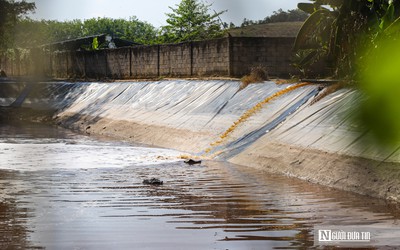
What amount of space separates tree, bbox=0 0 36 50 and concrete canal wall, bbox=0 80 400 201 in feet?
55.4

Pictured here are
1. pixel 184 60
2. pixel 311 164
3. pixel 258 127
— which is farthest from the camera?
pixel 184 60

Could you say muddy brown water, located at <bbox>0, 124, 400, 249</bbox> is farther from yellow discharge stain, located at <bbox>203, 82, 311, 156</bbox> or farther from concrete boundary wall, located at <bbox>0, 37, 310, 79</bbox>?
concrete boundary wall, located at <bbox>0, 37, 310, 79</bbox>

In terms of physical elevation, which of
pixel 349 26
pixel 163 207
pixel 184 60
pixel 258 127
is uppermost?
pixel 349 26

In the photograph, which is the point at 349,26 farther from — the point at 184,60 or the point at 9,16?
the point at 9,16

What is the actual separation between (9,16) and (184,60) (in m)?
23.3

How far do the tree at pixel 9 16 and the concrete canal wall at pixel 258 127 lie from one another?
1690 centimetres

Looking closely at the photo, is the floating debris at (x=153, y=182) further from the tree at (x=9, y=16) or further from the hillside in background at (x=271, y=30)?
the tree at (x=9, y=16)

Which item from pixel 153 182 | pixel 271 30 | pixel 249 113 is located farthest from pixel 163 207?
pixel 271 30

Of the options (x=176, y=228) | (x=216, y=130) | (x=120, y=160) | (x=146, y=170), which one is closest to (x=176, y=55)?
(x=216, y=130)

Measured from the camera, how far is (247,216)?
793 cm

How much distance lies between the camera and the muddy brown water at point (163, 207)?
6.45m

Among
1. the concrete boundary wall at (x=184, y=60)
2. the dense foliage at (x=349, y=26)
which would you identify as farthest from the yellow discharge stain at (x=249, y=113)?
the concrete boundary wall at (x=184, y=60)

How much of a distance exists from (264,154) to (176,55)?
1398 cm

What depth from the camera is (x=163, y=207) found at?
859cm
